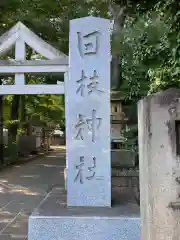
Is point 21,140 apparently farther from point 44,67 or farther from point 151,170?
point 151,170

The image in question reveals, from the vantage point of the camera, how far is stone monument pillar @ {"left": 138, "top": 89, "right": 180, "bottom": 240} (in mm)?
2494

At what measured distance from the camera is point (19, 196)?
9.28 m

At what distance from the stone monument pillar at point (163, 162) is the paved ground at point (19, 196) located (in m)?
3.38

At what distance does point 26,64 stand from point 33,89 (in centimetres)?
41

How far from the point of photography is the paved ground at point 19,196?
235 inches

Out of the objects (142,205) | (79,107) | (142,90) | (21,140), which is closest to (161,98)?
(142,205)

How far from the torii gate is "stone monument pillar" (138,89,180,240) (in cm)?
342

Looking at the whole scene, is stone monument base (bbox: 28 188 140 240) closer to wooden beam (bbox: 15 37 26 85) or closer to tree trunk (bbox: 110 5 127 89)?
wooden beam (bbox: 15 37 26 85)

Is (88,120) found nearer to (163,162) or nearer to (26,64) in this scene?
(26,64)

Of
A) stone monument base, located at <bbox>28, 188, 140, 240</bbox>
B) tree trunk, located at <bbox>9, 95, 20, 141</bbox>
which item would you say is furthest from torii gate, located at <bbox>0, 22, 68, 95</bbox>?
tree trunk, located at <bbox>9, 95, 20, 141</bbox>

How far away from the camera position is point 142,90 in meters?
7.13

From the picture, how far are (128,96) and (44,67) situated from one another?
2.31m

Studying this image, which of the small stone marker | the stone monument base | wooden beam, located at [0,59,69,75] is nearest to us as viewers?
the stone monument base

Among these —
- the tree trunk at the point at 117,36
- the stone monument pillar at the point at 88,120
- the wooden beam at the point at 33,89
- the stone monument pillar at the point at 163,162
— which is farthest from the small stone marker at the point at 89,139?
the tree trunk at the point at 117,36
